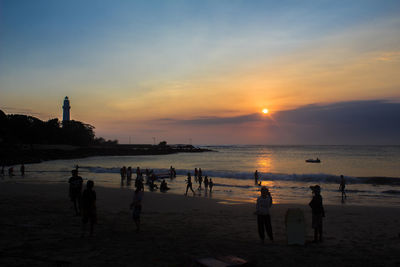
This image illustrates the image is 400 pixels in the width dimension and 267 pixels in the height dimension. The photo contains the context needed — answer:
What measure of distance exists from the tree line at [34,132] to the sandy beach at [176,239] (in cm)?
8598

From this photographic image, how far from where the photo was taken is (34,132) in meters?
94.2

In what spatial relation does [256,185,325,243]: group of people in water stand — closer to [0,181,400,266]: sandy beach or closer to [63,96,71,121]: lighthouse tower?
[0,181,400,266]: sandy beach

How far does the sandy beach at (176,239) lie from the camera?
6.97 m

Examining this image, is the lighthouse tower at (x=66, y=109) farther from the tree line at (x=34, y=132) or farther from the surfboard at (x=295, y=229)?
the surfboard at (x=295, y=229)

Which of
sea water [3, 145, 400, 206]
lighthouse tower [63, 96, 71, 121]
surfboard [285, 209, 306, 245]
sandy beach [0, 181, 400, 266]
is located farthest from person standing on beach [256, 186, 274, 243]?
lighthouse tower [63, 96, 71, 121]

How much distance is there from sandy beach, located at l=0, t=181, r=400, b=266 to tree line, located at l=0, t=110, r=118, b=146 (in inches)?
3385

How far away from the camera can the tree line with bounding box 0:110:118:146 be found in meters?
87.4

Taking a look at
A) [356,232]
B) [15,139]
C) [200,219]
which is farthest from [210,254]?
[15,139]

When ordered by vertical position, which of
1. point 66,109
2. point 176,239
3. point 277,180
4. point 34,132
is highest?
point 66,109

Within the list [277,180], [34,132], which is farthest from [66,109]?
[277,180]

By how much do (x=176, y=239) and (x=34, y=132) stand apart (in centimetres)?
9853

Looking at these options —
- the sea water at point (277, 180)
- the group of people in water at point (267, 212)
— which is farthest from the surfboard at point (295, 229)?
the sea water at point (277, 180)

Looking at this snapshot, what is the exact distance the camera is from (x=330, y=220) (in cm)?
1269

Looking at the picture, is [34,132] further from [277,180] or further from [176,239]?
[176,239]
